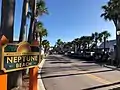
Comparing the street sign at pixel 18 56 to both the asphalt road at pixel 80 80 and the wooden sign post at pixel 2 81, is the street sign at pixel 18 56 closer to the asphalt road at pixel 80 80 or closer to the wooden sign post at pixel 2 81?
the wooden sign post at pixel 2 81

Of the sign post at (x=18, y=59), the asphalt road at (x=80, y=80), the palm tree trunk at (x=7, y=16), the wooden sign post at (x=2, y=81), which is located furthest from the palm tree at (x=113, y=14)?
the wooden sign post at (x=2, y=81)

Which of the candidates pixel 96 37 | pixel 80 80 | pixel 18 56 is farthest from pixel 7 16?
pixel 96 37

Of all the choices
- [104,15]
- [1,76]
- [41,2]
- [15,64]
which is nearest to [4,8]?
[15,64]

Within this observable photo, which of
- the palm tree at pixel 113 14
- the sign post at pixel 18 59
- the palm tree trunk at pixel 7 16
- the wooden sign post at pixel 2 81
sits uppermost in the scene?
the palm tree at pixel 113 14

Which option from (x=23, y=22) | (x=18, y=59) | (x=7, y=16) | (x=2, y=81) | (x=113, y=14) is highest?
(x=113, y=14)

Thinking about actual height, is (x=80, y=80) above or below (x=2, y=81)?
below

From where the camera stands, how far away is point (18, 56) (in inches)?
323

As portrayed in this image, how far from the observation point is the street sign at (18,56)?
7562 millimetres

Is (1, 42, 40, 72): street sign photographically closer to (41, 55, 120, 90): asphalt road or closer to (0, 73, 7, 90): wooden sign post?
(0, 73, 7, 90): wooden sign post

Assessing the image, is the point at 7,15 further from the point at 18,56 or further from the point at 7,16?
the point at 18,56

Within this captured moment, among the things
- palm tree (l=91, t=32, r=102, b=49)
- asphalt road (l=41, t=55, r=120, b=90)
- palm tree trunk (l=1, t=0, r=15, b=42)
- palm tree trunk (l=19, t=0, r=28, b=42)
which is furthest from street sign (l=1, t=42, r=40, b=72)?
palm tree (l=91, t=32, r=102, b=49)

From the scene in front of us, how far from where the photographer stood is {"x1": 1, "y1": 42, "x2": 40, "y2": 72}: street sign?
24.8 ft

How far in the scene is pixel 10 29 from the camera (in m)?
12.1

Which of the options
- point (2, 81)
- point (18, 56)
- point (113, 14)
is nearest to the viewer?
point (2, 81)
